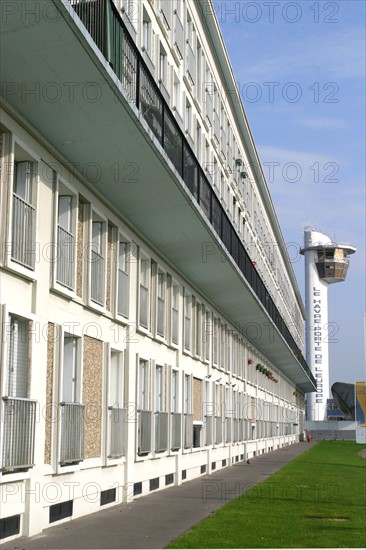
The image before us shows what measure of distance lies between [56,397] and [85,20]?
5.99m

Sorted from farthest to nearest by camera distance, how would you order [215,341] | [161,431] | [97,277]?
1. [215,341]
2. [161,431]
3. [97,277]

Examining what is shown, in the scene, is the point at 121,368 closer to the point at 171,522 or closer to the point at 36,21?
the point at 171,522

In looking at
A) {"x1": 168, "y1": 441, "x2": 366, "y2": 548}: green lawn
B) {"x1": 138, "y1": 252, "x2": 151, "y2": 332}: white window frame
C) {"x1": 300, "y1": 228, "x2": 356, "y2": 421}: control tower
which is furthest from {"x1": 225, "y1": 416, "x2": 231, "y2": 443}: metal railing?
{"x1": 300, "y1": 228, "x2": 356, "y2": 421}: control tower

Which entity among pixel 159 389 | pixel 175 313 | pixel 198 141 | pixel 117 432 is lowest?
pixel 117 432

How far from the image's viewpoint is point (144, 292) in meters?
22.0

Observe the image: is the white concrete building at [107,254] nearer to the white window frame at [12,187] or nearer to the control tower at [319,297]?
the white window frame at [12,187]

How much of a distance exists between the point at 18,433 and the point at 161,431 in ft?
34.6

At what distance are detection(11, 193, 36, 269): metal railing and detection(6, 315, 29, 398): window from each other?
3.05ft

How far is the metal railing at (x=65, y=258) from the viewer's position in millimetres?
15309

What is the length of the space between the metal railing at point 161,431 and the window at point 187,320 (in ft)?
13.6

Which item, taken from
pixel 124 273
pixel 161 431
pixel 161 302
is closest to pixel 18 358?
pixel 124 273

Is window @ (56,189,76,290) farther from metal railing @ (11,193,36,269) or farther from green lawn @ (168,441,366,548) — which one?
green lawn @ (168,441,366,548)

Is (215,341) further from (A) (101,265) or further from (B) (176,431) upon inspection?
(A) (101,265)

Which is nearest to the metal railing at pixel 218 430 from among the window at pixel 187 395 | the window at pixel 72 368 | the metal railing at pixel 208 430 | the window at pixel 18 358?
the metal railing at pixel 208 430
